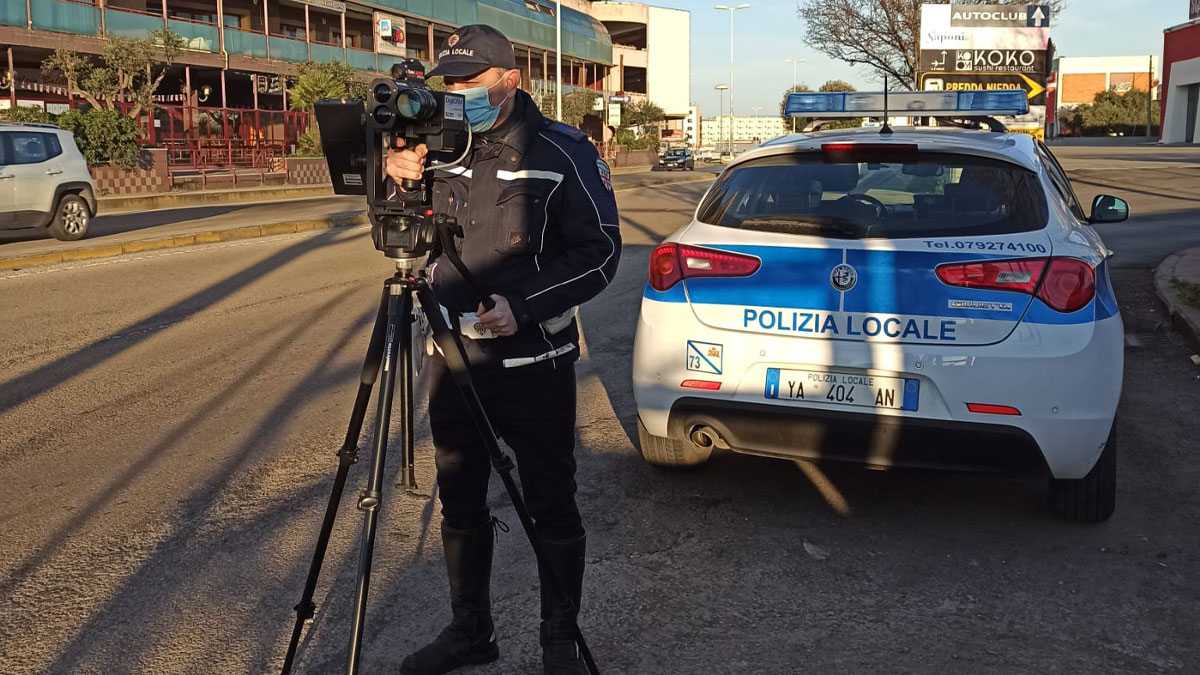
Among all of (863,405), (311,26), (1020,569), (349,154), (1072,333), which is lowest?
(1020,569)

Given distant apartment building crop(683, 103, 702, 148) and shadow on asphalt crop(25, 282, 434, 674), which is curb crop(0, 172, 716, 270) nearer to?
shadow on asphalt crop(25, 282, 434, 674)

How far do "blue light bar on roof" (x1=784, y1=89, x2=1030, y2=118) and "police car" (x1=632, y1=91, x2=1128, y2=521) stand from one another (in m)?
2.49

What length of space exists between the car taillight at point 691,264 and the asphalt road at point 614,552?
96 cm

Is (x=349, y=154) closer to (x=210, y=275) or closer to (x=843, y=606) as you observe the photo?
(x=843, y=606)

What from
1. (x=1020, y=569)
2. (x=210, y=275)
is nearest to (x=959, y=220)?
(x=1020, y=569)

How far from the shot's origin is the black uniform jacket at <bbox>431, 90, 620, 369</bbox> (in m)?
2.83

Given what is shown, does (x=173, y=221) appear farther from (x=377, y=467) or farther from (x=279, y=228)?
(x=377, y=467)

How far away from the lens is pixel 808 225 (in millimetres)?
4238

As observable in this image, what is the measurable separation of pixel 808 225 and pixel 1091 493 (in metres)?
1.51

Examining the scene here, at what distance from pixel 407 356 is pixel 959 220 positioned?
2.30 metres

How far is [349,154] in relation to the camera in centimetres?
267

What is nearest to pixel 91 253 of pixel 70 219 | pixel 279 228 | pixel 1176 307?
pixel 70 219

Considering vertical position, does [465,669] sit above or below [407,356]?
below

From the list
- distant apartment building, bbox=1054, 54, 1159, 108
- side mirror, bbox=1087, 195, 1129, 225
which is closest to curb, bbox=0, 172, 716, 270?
side mirror, bbox=1087, 195, 1129, 225
